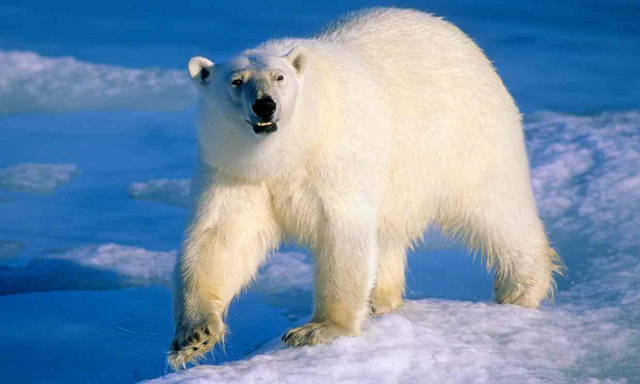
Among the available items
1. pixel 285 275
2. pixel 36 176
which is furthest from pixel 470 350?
pixel 36 176

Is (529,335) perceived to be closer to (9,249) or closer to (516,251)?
(516,251)

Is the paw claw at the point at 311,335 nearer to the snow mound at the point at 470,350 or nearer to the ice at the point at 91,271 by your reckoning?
the snow mound at the point at 470,350

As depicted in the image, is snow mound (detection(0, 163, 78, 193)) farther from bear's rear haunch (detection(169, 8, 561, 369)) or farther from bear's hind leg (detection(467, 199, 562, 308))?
bear's hind leg (detection(467, 199, 562, 308))

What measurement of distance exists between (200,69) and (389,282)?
165 centimetres

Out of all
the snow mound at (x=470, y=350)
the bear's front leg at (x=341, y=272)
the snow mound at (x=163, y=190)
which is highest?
the snow mound at (x=163, y=190)

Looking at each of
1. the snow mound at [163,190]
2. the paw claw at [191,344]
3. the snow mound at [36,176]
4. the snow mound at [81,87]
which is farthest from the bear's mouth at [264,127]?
the snow mound at [81,87]

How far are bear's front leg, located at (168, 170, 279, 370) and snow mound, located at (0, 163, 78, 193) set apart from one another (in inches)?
157

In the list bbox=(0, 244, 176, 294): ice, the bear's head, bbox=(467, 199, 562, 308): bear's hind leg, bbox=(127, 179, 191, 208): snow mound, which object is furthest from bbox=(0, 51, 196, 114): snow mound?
the bear's head

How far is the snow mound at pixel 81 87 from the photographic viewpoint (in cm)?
976

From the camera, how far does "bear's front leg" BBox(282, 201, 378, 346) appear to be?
383 cm

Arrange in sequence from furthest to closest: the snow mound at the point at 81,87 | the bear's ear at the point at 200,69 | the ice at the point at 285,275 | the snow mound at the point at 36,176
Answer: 1. the snow mound at the point at 81,87
2. the snow mound at the point at 36,176
3. the ice at the point at 285,275
4. the bear's ear at the point at 200,69

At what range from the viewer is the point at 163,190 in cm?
714

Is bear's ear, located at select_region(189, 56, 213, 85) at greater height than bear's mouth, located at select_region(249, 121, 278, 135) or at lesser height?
greater

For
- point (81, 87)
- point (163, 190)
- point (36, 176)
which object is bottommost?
point (163, 190)
